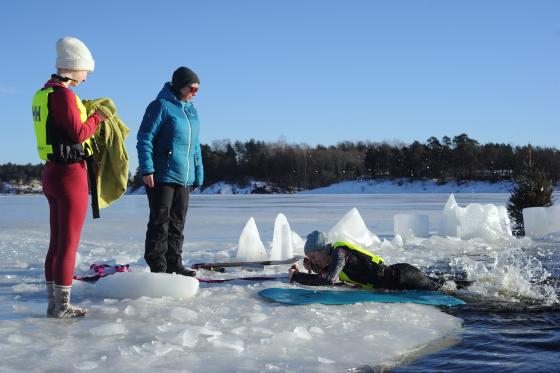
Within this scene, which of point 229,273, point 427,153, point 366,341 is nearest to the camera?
point 366,341

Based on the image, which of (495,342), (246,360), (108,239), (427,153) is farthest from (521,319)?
(427,153)

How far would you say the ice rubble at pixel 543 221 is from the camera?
9.89 metres

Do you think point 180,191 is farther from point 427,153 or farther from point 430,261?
point 427,153

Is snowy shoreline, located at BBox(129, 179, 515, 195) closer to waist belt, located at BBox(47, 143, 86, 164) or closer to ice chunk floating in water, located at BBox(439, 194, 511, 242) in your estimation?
ice chunk floating in water, located at BBox(439, 194, 511, 242)

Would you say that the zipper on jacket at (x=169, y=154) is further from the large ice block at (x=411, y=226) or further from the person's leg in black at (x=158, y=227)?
the large ice block at (x=411, y=226)

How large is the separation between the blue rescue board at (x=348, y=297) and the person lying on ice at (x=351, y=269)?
0.41 feet

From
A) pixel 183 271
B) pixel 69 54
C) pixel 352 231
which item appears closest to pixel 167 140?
pixel 183 271

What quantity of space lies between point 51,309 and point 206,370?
4.76 feet

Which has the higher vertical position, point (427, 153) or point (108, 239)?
point (427, 153)

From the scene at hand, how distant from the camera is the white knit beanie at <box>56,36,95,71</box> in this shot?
3.54 m

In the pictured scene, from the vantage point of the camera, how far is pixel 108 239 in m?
9.94

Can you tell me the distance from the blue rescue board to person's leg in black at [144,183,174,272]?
1.00 meters

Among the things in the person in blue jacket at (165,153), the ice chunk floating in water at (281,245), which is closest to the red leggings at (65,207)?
the person in blue jacket at (165,153)

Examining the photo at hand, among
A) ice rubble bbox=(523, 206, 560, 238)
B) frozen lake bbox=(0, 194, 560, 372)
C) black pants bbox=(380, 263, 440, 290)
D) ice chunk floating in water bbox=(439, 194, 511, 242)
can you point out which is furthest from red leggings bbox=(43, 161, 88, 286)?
ice rubble bbox=(523, 206, 560, 238)
